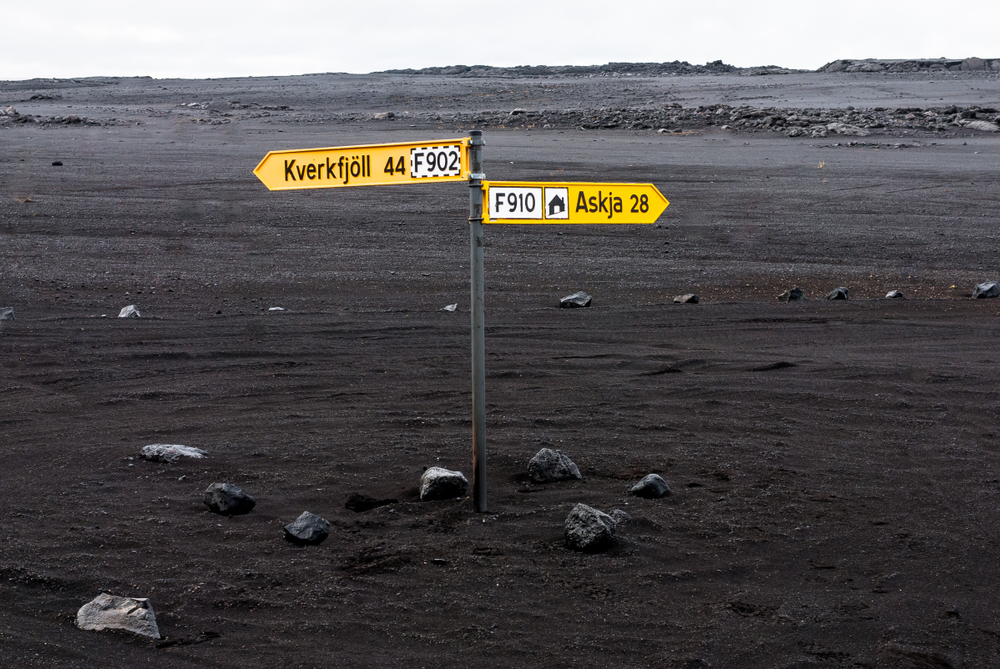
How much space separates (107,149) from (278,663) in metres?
22.0

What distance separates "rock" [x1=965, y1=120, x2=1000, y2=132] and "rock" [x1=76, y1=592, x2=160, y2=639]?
2685cm

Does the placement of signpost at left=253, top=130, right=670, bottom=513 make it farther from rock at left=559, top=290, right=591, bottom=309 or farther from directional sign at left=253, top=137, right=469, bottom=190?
rock at left=559, top=290, right=591, bottom=309

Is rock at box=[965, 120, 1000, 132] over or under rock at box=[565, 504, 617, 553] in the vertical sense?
over

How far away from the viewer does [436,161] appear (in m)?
4.43

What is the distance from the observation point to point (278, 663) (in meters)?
3.51

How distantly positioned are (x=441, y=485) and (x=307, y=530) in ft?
2.70

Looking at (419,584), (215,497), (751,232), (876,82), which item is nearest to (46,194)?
(751,232)

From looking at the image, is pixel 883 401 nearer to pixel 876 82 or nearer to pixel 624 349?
pixel 624 349

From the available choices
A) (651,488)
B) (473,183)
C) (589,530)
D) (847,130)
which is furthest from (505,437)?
(847,130)

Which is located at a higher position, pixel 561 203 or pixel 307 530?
pixel 561 203

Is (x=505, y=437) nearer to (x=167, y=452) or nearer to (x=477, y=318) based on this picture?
(x=477, y=318)

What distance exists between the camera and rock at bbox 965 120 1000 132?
2527 centimetres

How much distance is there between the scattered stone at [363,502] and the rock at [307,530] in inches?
15.1

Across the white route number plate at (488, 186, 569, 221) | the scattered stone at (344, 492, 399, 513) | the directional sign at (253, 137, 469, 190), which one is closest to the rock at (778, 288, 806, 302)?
the white route number plate at (488, 186, 569, 221)
